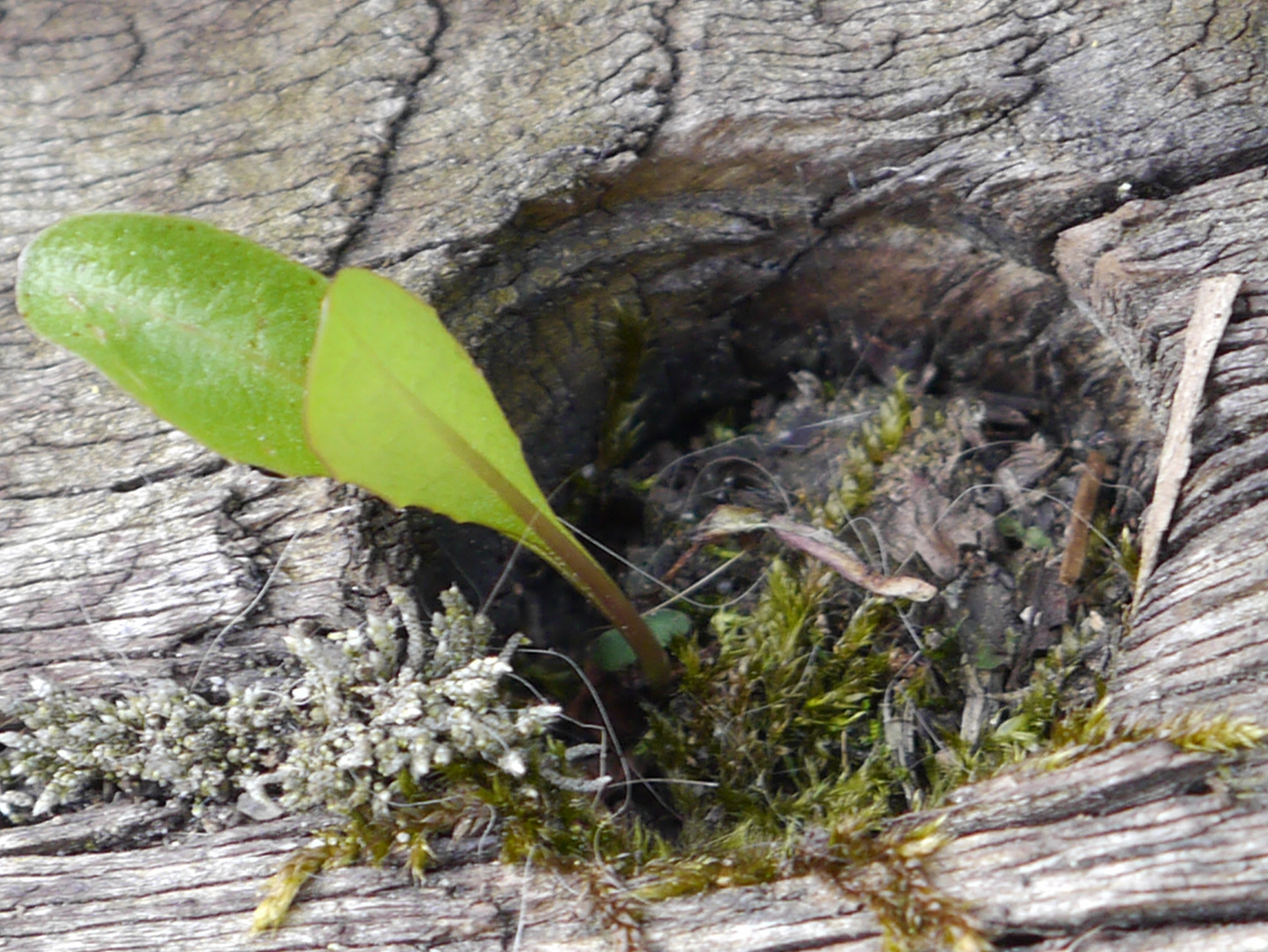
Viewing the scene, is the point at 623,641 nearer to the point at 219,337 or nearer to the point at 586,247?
the point at 586,247

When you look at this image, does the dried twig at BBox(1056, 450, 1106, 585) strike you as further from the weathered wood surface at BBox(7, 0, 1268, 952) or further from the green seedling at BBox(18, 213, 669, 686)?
the green seedling at BBox(18, 213, 669, 686)

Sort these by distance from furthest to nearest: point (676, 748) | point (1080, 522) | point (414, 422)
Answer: point (1080, 522) < point (676, 748) < point (414, 422)

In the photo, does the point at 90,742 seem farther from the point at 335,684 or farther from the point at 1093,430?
the point at 1093,430

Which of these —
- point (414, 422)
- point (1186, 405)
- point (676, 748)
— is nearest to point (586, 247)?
point (414, 422)

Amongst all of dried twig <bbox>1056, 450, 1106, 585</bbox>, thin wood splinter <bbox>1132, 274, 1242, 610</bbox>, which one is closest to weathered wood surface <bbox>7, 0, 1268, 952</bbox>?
thin wood splinter <bbox>1132, 274, 1242, 610</bbox>

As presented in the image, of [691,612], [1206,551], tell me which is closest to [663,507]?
[691,612]

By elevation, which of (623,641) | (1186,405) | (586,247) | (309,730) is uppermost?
(586,247)
